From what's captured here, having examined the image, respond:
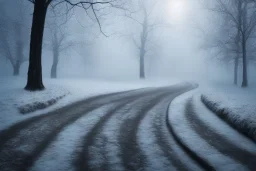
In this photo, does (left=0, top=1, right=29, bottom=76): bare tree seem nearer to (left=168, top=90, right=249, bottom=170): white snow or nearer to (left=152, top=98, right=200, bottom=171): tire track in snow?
(left=152, top=98, right=200, bottom=171): tire track in snow

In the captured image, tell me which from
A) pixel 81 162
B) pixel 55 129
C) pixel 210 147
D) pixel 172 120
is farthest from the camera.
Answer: pixel 172 120

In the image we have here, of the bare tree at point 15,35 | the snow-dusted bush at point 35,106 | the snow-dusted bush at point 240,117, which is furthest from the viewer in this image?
the bare tree at point 15,35

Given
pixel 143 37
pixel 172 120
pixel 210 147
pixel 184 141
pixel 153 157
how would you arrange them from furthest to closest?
pixel 143 37 < pixel 172 120 < pixel 184 141 < pixel 210 147 < pixel 153 157

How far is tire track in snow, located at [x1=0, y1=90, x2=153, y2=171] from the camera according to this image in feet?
16.2

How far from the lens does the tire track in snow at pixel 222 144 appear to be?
5.14m

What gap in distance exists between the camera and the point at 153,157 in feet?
17.7

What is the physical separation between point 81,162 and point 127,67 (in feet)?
226

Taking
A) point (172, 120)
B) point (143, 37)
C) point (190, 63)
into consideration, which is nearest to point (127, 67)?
point (190, 63)

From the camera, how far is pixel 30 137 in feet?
21.5

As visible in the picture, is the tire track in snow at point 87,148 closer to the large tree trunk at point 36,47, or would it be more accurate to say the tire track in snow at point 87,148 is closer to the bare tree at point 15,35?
the large tree trunk at point 36,47

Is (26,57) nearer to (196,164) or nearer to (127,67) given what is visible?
(196,164)

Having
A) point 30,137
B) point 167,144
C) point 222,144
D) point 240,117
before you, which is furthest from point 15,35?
point 222,144

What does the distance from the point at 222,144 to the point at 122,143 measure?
3016mm

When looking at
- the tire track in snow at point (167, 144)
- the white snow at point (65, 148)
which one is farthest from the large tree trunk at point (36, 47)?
the tire track in snow at point (167, 144)
